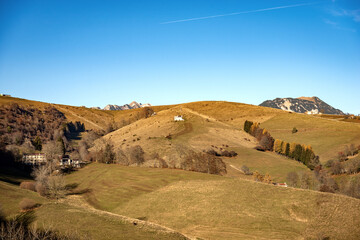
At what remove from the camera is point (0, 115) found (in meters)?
195

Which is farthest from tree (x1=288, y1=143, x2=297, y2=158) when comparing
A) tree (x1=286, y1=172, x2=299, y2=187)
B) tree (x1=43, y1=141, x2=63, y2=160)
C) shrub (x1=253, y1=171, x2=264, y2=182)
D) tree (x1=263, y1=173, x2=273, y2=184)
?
tree (x1=43, y1=141, x2=63, y2=160)

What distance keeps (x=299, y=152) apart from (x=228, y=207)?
7990cm

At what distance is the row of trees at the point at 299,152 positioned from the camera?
115 m

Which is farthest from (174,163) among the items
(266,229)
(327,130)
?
(327,130)

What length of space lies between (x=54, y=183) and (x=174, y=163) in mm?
40731

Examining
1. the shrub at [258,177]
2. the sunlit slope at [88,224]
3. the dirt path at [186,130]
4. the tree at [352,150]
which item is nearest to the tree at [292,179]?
the shrub at [258,177]

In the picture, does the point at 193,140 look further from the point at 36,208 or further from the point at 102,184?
the point at 36,208

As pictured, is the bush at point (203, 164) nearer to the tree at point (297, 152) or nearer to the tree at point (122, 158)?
the tree at point (122, 158)

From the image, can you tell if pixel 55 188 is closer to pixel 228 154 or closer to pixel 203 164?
pixel 203 164

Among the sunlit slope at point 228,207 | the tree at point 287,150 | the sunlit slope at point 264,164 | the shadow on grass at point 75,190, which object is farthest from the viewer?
the tree at point 287,150

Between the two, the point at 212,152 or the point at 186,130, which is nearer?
the point at 212,152

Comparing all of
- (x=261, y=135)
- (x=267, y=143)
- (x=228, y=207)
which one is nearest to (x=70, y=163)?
(x=228, y=207)

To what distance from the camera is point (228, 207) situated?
58469 mm

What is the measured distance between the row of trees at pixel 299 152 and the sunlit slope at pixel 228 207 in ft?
181
